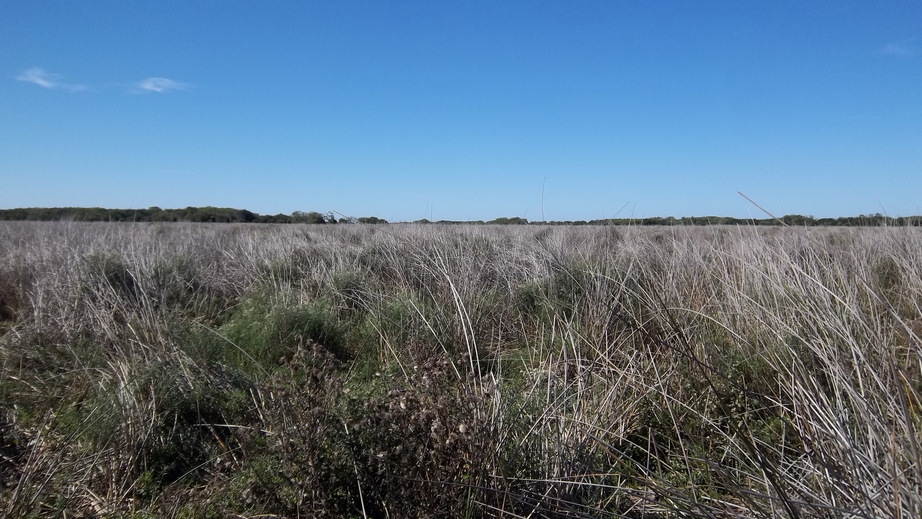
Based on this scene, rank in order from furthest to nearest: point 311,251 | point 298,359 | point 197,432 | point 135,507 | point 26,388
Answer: point 311,251 → point 26,388 → point 197,432 → point 135,507 → point 298,359

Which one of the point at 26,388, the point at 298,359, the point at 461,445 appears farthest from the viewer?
the point at 26,388

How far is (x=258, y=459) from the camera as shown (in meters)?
1.99

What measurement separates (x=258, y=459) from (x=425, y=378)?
2.52ft

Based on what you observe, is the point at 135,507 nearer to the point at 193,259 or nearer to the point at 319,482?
the point at 319,482

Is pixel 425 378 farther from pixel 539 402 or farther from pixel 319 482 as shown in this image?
pixel 539 402

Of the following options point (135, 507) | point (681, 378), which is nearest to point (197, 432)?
point (135, 507)

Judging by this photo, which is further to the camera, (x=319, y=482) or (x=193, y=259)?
(x=193, y=259)

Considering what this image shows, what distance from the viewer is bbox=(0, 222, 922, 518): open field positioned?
1.59 meters

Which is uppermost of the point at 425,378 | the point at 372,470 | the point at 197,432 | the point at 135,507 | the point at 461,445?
the point at 425,378

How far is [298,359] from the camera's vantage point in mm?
1976

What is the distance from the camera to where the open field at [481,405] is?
1.59 meters

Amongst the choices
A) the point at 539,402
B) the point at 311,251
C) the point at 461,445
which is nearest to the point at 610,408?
the point at 539,402

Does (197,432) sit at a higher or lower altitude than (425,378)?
lower

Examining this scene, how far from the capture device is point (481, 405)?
176 centimetres
